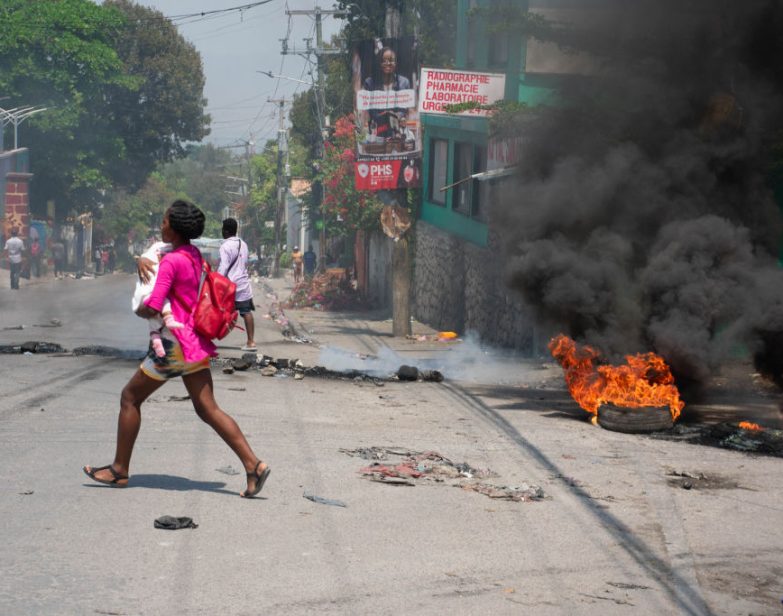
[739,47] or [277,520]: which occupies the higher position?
[739,47]

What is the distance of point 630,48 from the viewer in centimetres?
1303

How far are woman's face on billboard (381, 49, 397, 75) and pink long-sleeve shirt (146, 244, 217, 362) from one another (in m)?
15.2

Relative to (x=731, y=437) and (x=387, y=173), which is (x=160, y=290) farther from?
(x=387, y=173)

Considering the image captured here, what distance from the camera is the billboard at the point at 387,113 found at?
820 inches

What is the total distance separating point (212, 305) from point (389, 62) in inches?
605

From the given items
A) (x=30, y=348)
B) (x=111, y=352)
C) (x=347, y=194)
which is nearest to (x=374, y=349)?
(x=111, y=352)

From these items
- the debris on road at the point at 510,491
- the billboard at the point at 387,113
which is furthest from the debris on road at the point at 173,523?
the billboard at the point at 387,113

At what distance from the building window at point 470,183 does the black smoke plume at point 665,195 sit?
9829 mm

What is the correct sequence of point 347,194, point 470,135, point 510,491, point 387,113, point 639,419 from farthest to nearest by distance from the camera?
point 347,194
point 470,135
point 387,113
point 639,419
point 510,491

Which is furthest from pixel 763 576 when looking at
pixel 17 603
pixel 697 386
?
pixel 697 386

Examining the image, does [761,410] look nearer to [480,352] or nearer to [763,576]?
[763,576]

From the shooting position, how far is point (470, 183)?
78.5ft

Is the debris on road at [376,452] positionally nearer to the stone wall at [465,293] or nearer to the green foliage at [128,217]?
the stone wall at [465,293]

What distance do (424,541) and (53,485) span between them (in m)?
2.35
